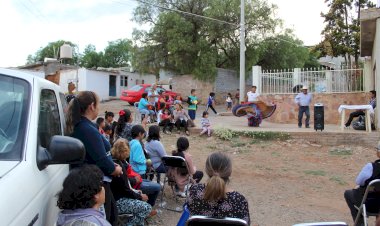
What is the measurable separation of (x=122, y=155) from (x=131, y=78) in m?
35.3

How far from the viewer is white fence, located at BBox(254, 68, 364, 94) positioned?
56.1 ft

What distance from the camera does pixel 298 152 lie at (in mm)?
12227

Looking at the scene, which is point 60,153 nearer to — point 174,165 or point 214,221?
point 214,221

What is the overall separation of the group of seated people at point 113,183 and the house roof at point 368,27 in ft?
31.3

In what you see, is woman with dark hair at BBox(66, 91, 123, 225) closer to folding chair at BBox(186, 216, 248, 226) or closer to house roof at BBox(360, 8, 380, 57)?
folding chair at BBox(186, 216, 248, 226)

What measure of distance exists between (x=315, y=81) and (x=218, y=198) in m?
15.3

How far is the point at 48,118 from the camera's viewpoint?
3.22 meters

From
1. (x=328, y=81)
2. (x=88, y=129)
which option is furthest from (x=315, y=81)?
(x=88, y=129)

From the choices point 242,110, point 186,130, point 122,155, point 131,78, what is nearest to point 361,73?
point 242,110

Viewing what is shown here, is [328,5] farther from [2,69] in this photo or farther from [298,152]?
[2,69]

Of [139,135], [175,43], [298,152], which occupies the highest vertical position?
[175,43]

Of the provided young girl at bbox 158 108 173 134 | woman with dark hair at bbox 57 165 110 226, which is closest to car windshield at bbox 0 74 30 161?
woman with dark hair at bbox 57 165 110 226

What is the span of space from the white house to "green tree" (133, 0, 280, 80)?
4.73m

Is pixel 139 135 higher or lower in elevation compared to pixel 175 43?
lower
